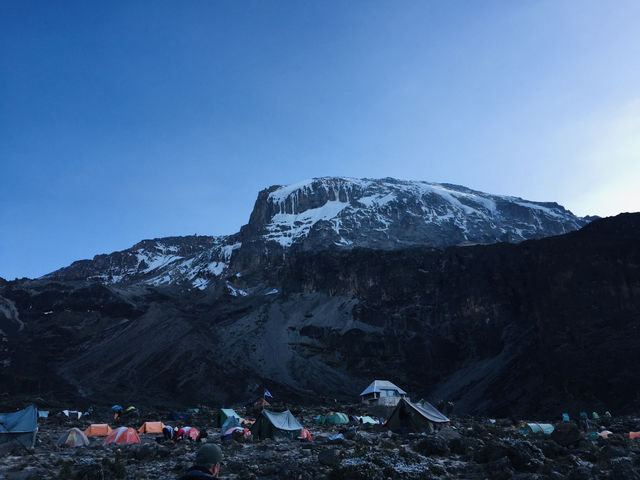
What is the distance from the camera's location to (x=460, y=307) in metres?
102

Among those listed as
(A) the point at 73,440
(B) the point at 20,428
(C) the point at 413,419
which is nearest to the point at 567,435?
(C) the point at 413,419

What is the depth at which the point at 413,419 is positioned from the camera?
29781 millimetres

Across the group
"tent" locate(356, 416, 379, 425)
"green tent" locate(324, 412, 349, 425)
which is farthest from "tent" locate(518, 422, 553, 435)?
"green tent" locate(324, 412, 349, 425)

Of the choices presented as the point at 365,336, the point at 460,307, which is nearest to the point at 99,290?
the point at 365,336

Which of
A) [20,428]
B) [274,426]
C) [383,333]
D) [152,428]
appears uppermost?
[383,333]

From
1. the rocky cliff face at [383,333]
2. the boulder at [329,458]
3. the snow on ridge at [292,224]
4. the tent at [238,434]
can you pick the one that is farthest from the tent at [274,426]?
the snow on ridge at [292,224]

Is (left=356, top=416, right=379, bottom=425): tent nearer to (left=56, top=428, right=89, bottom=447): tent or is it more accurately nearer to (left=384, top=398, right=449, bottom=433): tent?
(left=384, top=398, right=449, bottom=433): tent

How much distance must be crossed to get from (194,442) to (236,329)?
273 feet

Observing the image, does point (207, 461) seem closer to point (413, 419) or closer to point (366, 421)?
point (413, 419)

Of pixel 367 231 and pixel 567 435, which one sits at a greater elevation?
pixel 367 231

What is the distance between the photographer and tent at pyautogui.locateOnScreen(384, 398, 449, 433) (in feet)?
96.3

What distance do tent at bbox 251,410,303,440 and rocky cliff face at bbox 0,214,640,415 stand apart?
4164 centimetres

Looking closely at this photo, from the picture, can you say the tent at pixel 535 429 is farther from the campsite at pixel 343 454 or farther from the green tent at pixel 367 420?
the green tent at pixel 367 420

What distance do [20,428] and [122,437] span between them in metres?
5.67
